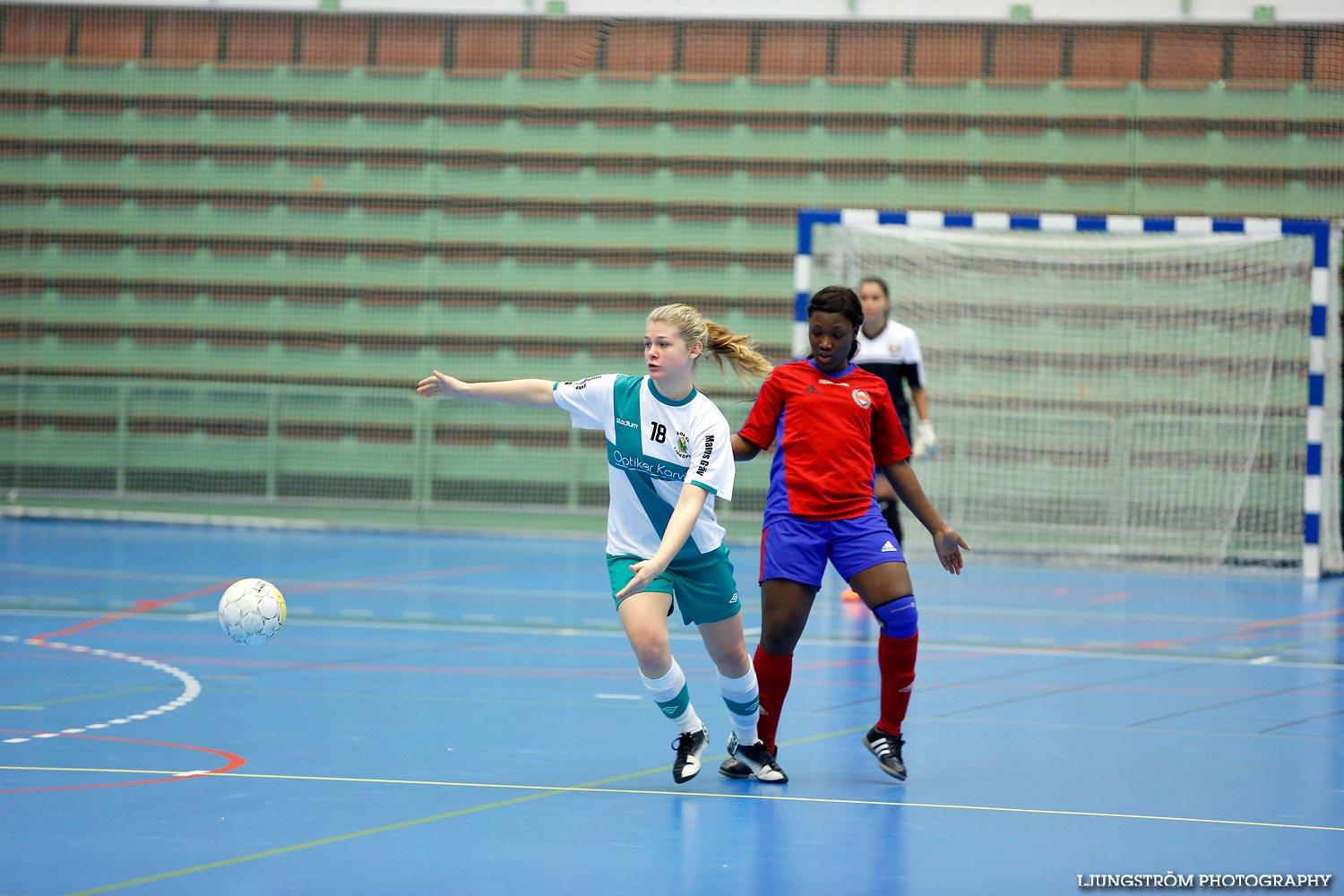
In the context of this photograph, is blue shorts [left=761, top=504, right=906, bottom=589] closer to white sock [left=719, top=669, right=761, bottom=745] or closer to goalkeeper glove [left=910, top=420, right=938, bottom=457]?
white sock [left=719, top=669, right=761, bottom=745]

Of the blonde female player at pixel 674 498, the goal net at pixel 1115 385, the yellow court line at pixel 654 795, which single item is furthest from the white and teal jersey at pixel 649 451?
the goal net at pixel 1115 385

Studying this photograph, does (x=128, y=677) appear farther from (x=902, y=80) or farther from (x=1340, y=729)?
(x=902, y=80)

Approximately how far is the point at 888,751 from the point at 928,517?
2.49 feet

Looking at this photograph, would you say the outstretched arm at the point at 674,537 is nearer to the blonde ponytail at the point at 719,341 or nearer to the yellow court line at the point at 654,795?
the blonde ponytail at the point at 719,341

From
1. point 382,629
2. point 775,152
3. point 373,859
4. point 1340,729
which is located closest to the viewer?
point 373,859

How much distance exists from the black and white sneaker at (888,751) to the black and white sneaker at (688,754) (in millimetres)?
530

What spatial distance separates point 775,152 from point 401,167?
3.82 metres

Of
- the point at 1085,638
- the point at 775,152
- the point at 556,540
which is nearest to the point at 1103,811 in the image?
the point at 1085,638

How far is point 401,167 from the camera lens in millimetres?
15867

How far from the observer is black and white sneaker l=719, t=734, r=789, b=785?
4.89 meters

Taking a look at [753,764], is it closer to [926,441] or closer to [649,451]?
[649,451]

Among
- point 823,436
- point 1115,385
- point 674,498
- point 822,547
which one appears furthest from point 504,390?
point 1115,385

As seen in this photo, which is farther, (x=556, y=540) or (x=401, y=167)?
(x=401, y=167)

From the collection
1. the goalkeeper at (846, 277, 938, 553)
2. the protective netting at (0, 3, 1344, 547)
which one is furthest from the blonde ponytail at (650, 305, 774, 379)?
the protective netting at (0, 3, 1344, 547)
